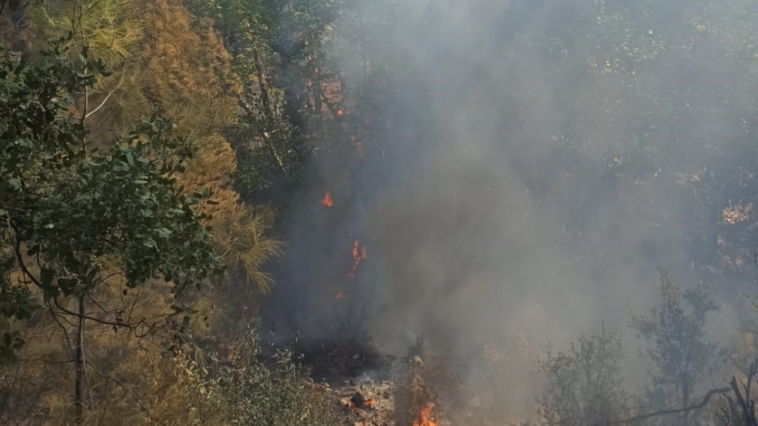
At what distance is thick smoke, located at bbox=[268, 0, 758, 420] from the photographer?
1332 centimetres

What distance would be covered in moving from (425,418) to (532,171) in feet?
22.4

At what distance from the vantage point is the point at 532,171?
1415 cm

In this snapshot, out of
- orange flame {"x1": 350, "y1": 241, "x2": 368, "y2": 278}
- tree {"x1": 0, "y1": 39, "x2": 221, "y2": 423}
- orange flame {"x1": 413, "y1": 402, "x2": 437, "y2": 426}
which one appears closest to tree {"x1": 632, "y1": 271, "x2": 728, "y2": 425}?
orange flame {"x1": 413, "y1": 402, "x2": 437, "y2": 426}

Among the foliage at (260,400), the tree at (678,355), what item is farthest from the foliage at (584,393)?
the foliage at (260,400)

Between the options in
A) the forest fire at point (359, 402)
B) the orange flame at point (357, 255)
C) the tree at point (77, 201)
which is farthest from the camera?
the orange flame at point (357, 255)

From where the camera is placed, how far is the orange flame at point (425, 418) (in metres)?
9.23

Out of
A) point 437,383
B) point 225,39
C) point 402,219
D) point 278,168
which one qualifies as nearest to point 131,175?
point 437,383

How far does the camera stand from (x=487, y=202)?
46.1 ft

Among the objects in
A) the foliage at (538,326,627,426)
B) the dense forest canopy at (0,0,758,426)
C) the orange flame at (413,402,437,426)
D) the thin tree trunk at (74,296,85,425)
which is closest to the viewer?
the thin tree trunk at (74,296,85,425)

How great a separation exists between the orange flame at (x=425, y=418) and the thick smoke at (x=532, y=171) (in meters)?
3.38

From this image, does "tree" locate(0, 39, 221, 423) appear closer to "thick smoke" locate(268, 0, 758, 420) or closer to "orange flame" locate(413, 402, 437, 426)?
"orange flame" locate(413, 402, 437, 426)

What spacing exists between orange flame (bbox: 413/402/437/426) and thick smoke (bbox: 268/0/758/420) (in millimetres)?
3381

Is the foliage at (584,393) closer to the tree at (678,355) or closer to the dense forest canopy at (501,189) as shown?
the dense forest canopy at (501,189)

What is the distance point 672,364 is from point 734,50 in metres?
8.16
